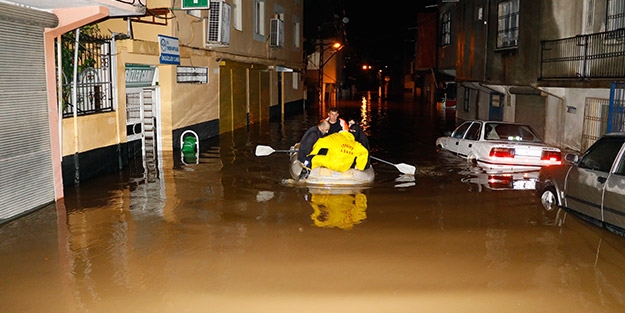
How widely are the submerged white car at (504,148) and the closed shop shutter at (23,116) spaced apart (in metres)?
9.43

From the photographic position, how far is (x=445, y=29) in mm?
31828

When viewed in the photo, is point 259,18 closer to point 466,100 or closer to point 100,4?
point 466,100

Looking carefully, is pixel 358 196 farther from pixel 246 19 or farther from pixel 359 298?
pixel 246 19

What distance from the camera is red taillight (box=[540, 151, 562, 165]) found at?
45.1ft

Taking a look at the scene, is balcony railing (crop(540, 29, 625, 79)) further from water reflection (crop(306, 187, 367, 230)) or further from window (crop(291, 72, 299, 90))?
window (crop(291, 72, 299, 90))

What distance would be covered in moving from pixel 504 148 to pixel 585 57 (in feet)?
15.1

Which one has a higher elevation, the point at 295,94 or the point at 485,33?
the point at 485,33

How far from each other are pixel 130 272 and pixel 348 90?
6777 cm

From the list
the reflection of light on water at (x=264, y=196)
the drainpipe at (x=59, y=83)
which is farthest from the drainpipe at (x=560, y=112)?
the drainpipe at (x=59, y=83)

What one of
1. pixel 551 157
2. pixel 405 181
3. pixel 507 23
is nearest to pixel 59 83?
pixel 405 181

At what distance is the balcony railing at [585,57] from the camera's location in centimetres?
1534

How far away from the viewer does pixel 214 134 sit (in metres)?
22.5

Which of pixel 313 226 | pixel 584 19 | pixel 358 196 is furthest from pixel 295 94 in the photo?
pixel 313 226

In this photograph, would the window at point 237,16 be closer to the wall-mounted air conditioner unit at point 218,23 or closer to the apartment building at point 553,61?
the wall-mounted air conditioner unit at point 218,23
